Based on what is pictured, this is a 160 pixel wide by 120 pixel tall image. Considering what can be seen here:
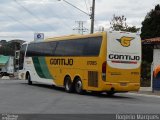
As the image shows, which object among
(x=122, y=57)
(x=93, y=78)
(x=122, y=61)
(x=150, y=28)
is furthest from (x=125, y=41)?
(x=150, y=28)

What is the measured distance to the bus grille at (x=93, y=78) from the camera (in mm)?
24594

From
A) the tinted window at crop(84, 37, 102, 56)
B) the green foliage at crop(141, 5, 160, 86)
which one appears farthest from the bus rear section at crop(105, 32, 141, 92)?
the green foliage at crop(141, 5, 160, 86)

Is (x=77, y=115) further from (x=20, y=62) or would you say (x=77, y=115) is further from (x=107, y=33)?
(x=20, y=62)

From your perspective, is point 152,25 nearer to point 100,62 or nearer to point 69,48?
point 69,48

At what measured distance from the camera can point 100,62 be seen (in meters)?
24.1

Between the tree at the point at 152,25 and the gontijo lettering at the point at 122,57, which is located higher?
the tree at the point at 152,25

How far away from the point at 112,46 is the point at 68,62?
404cm

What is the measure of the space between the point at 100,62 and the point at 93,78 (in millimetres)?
1138

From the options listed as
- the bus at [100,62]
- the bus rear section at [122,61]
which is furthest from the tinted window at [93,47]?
the bus rear section at [122,61]

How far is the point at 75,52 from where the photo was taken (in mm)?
26672

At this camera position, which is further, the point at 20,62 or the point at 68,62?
the point at 20,62

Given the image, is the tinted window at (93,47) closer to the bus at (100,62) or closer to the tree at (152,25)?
the bus at (100,62)

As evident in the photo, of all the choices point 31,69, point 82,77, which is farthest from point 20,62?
point 82,77

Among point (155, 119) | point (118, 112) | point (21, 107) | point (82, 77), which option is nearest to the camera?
point (155, 119)
